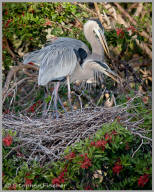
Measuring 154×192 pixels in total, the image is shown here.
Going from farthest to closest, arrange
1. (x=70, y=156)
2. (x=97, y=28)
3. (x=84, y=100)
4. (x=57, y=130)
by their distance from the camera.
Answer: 1. (x=84, y=100)
2. (x=97, y=28)
3. (x=57, y=130)
4. (x=70, y=156)

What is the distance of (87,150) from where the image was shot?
9.62ft

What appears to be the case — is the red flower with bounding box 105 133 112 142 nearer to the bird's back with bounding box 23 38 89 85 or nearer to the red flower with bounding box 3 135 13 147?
the red flower with bounding box 3 135 13 147

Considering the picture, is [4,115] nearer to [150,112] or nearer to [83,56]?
[83,56]

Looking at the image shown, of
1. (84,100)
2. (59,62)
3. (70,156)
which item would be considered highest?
(59,62)

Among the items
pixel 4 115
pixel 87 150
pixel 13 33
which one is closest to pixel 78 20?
pixel 13 33

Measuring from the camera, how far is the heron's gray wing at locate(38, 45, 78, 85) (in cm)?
435

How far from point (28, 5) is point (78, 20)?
651 mm

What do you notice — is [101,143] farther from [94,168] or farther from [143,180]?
[143,180]

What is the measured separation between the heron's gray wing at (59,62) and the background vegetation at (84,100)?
326 mm

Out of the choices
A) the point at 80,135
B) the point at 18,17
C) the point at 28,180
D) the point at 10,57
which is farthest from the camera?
the point at 10,57

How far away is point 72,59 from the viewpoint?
438 centimetres

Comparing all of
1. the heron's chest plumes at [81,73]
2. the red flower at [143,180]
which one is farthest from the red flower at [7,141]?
the heron's chest plumes at [81,73]

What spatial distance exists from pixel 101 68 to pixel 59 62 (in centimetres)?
50

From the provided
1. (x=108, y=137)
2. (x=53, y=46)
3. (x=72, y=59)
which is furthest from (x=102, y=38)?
(x=108, y=137)
